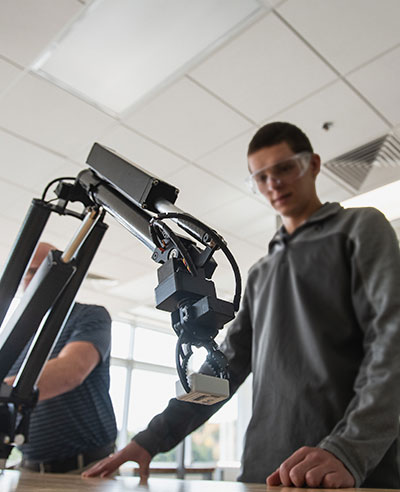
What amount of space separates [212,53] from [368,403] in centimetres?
218

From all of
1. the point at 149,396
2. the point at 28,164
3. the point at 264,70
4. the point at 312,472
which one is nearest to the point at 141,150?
the point at 28,164

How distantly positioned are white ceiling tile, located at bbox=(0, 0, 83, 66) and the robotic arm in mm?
1776

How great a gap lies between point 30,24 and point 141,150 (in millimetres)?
1177

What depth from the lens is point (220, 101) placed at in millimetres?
2859

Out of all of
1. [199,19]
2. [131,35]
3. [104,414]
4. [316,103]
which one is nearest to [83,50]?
[131,35]

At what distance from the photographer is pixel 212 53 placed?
250cm

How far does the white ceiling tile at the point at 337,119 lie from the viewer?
2797 millimetres

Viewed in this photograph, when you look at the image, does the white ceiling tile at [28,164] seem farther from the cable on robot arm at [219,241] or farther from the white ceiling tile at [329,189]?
the cable on robot arm at [219,241]

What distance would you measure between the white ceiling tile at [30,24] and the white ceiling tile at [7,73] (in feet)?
0.23

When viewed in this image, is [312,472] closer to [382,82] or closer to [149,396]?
[382,82]

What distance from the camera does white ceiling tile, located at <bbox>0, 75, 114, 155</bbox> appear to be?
9.27ft

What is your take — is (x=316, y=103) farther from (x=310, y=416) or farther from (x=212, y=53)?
(x=310, y=416)

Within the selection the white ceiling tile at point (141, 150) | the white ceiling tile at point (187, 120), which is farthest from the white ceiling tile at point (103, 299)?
the white ceiling tile at point (187, 120)

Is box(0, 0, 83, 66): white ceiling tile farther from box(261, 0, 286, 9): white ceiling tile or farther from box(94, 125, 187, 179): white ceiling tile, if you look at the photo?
box(261, 0, 286, 9): white ceiling tile
